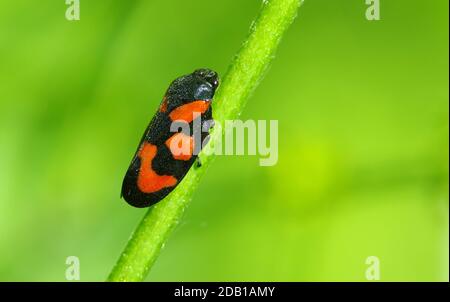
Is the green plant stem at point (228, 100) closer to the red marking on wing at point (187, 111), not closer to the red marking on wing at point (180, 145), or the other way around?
the red marking on wing at point (180, 145)

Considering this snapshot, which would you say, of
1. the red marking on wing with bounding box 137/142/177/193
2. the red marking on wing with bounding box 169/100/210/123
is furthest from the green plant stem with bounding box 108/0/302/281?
the red marking on wing with bounding box 169/100/210/123

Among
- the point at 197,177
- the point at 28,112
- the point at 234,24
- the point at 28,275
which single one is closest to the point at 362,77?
the point at 234,24

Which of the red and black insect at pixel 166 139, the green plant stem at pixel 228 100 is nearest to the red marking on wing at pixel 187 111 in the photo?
the red and black insect at pixel 166 139

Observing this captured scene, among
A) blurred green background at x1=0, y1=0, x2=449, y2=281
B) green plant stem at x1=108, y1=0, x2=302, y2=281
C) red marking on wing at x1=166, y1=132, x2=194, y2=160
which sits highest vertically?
blurred green background at x1=0, y1=0, x2=449, y2=281

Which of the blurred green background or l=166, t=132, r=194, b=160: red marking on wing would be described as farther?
the blurred green background

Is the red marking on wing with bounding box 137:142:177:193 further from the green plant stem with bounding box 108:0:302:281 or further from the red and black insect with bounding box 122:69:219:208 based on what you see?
the green plant stem with bounding box 108:0:302:281

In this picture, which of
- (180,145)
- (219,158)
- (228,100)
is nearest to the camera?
(228,100)

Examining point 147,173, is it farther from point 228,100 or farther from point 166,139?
point 228,100

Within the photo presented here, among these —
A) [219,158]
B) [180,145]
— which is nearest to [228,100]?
[180,145]
